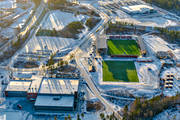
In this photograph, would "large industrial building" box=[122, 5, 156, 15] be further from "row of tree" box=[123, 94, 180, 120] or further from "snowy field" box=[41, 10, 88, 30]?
"row of tree" box=[123, 94, 180, 120]

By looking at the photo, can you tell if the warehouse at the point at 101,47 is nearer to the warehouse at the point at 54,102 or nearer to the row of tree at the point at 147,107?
the row of tree at the point at 147,107

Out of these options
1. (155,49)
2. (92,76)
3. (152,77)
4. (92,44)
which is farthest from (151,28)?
(92,76)

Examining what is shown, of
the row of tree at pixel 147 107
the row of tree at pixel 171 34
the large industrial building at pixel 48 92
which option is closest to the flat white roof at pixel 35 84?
the large industrial building at pixel 48 92

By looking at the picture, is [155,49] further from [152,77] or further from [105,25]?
[105,25]

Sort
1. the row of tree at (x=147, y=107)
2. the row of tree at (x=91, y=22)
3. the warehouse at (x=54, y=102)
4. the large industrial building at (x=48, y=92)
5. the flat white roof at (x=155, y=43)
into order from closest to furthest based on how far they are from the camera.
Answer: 1. the row of tree at (x=147, y=107)
2. the warehouse at (x=54, y=102)
3. the large industrial building at (x=48, y=92)
4. the flat white roof at (x=155, y=43)
5. the row of tree at (x=91, y=22)

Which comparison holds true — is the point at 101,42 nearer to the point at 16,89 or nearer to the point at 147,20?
the point at 16,89

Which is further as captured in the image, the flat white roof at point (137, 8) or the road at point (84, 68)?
the flat white roof at point (137, 8)
